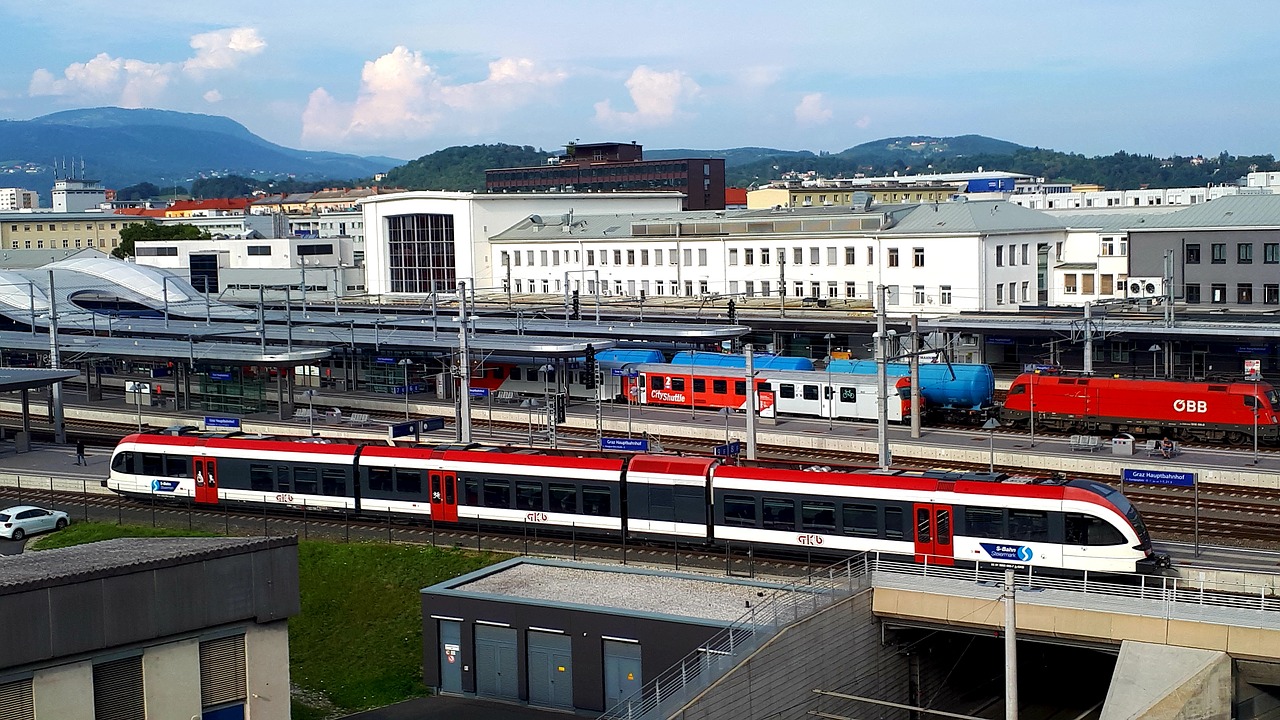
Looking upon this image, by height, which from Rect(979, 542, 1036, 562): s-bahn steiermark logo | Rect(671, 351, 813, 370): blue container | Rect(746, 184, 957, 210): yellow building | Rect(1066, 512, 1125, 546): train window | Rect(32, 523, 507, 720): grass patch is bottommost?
Rect(32, 523, 507, 720): grass patch

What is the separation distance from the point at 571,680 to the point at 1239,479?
79.0 ft

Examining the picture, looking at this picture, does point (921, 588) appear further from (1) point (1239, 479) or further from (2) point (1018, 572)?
(1) point (1239, 479)

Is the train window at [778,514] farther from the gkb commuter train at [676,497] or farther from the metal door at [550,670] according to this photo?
the metal door at [550,670]

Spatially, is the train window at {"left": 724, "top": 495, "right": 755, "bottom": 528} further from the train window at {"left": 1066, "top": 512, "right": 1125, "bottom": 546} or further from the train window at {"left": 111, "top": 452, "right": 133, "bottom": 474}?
the train window at {"left": 111, "top": 452, "right": 133, "bottom": 474}

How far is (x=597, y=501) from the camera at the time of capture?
35125mm

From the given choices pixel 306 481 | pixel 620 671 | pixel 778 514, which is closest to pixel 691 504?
pixel 778 514

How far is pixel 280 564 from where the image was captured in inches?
739

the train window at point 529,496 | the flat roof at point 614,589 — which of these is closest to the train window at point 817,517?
the flat roof at point 614,589

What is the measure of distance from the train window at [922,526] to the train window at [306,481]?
1759cm

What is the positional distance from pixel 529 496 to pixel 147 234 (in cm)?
11611

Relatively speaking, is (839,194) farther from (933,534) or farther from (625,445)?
(933,534)

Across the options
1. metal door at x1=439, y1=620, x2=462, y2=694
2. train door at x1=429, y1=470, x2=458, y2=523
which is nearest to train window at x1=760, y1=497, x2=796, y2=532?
train door at x1=429, y1=470, x2=458, y2=523

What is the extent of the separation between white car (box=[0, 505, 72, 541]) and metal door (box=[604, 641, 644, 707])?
22.5 metres

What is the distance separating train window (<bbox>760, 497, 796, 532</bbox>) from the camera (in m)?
32.3
